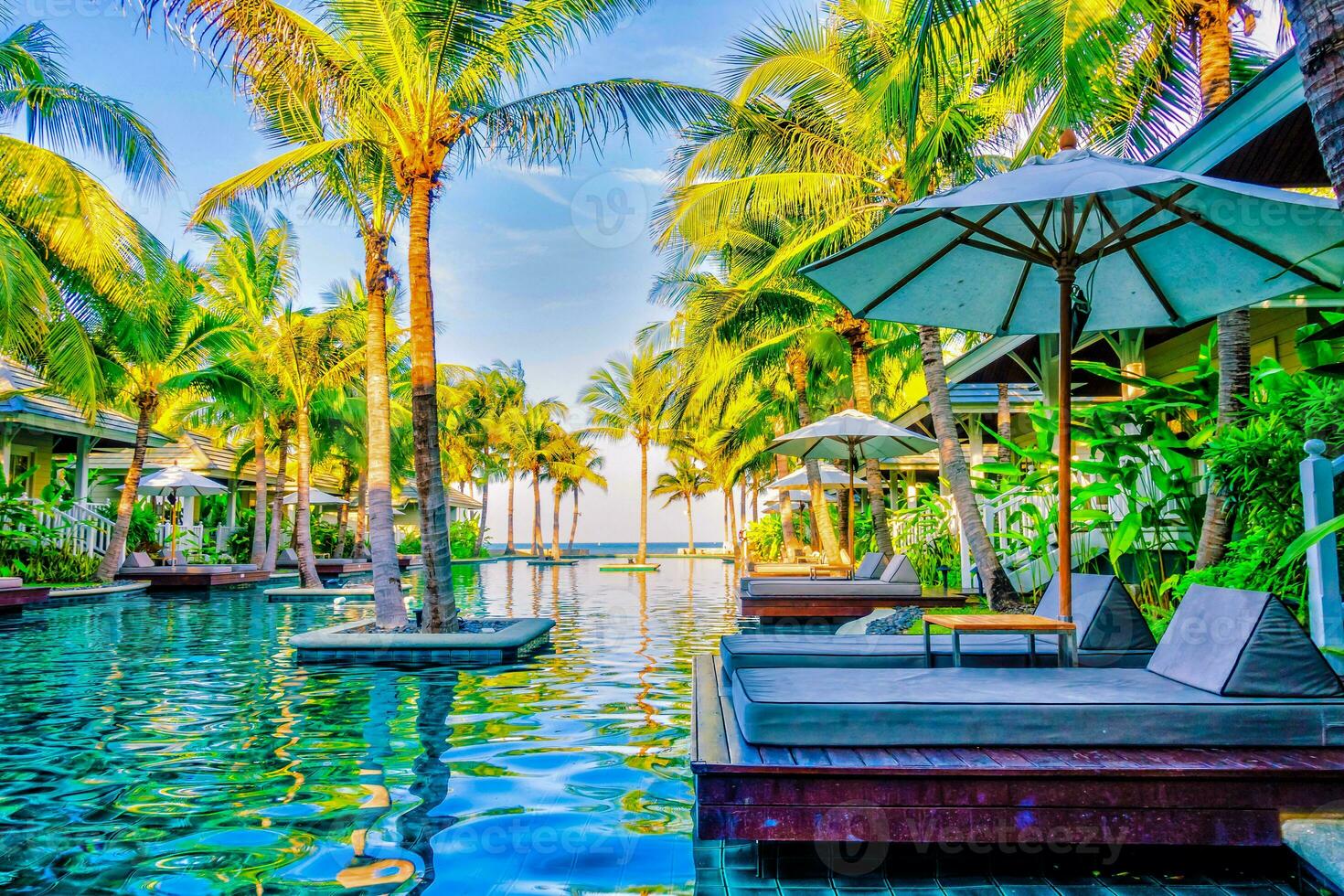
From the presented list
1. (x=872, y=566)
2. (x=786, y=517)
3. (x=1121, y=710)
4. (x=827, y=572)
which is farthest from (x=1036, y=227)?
(x=786, y=517)

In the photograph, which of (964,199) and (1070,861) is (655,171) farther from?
(1070,861)

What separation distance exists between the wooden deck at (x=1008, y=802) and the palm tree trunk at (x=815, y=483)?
14693mm

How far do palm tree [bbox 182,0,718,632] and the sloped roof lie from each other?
11.4 m

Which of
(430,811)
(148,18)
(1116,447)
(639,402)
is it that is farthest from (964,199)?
(639,402)

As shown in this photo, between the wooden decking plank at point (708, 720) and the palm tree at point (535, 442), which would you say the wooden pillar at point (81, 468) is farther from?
the palm tree at point (535, 442)

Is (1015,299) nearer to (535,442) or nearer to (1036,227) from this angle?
(1036,227)

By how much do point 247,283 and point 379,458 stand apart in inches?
460

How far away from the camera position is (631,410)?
35438 mm

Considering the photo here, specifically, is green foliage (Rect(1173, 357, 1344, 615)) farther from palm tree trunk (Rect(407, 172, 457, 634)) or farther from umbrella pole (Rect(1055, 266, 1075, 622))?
palm tree trunk (Rect(407, 172, 457, 634))

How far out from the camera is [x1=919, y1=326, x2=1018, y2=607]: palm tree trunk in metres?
9.52

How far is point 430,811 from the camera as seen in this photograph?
3959 mm

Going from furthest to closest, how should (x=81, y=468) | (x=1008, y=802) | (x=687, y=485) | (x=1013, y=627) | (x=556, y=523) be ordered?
(x=687, y=485)
(x=556, y=523)
(x=81, y=468)
(x=1013, y=627)
(x=1008, y=802)

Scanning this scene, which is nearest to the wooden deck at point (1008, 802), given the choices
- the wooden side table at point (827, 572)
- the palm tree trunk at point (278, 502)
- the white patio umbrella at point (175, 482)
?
the wooden side table at point (827, 572)

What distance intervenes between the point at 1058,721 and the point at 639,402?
31.3 meters
